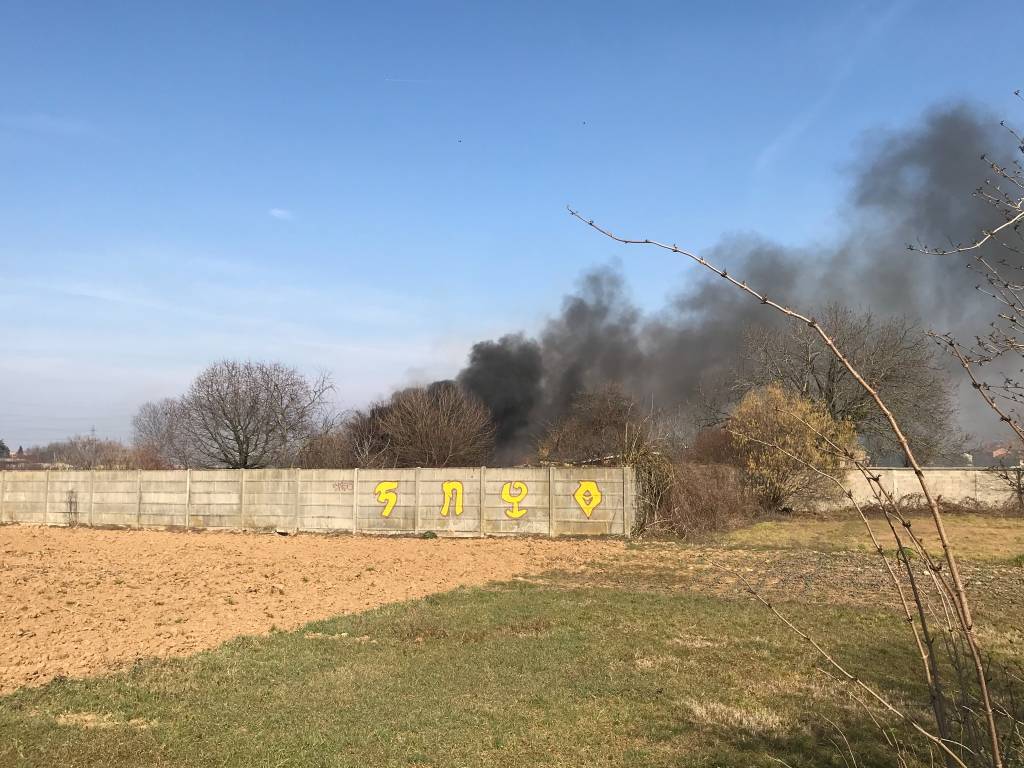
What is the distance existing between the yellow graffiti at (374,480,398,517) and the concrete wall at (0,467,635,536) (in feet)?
0.10

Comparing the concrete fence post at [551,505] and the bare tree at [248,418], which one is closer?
the concrete fence post at [551,505]

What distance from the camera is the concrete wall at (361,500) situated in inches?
882

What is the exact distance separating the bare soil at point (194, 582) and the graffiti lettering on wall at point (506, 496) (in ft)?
3.88

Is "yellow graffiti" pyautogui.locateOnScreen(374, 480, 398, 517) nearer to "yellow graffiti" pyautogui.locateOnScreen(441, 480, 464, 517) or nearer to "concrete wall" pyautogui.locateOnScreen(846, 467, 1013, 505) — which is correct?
"yellow graffiti" pyautogui.locateOnScreen(441, 480, 464, 517)

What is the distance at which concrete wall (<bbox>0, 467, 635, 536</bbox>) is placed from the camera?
22406mm

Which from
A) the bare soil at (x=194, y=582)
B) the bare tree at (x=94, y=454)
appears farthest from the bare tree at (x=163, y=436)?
the bare soil at (x=194, y=582)

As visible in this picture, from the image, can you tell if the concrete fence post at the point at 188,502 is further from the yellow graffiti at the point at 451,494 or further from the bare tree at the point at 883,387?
the bare tree at the point at 883,387

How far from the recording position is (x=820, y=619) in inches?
405

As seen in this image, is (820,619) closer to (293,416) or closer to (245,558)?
(245,558)

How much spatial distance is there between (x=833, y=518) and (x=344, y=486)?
16862 millimetres

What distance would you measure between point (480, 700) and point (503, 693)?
0.28 m

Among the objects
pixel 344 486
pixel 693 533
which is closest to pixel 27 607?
pixel 344 486

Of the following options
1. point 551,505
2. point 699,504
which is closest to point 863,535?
point 699,504

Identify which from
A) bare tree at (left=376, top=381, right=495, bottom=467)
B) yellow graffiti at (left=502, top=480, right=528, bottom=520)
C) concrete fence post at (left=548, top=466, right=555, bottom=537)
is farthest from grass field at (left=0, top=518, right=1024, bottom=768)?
bare tree at (left=376, top=381, right=495, bottom=467)
